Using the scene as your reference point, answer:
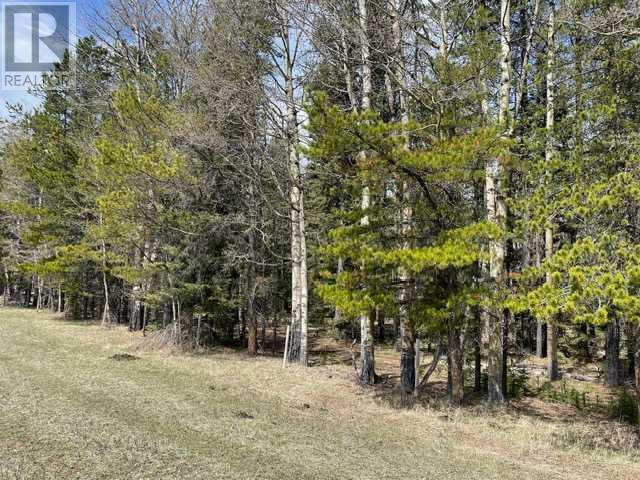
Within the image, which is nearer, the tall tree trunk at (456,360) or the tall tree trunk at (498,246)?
the tall tree trunk at (498,246)

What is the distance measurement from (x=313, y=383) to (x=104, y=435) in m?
5.57

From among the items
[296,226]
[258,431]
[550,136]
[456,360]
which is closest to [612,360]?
[456,360]

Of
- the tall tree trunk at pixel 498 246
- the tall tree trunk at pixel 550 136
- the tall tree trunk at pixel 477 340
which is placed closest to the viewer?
the tall tree trunk at pixel 550 136

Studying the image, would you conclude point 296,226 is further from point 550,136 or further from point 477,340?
point 550,136

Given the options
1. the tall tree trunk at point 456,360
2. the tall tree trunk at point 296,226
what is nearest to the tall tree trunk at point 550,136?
the tall tree trunk at point 456,360

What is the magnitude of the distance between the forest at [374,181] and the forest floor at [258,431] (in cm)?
135

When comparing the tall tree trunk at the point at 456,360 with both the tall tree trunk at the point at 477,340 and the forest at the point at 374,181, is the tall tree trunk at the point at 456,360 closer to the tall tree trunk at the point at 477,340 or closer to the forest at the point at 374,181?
the forest at the point at 374,181

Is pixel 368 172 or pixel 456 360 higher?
pixel 368 172

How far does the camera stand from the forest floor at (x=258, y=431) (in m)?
5.09

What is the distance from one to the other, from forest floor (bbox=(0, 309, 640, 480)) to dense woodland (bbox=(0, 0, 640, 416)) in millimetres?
1354

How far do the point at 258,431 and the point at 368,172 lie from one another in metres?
4.19

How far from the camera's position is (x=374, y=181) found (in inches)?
306

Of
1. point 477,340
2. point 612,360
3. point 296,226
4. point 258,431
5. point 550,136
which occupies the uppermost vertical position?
point 550,136

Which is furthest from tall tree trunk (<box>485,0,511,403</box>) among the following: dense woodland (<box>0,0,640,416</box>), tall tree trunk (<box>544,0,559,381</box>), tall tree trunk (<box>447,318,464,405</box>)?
tall tree trunk (<box>544,0,559,381</box>)
